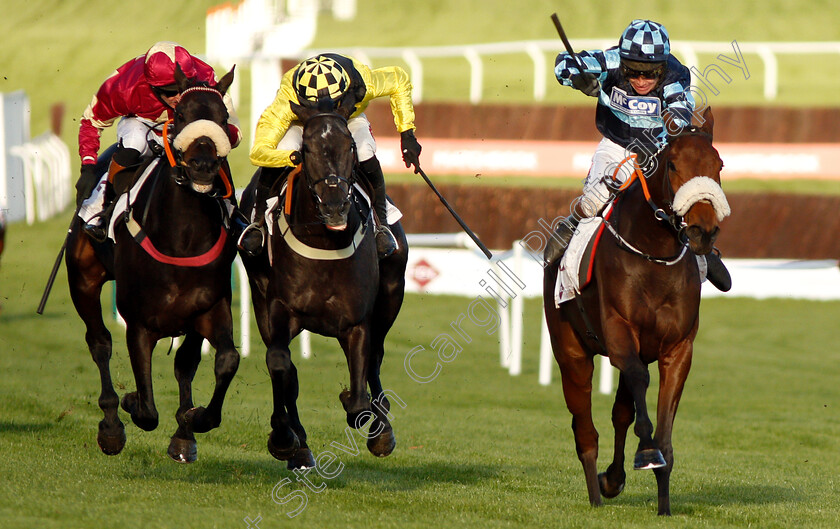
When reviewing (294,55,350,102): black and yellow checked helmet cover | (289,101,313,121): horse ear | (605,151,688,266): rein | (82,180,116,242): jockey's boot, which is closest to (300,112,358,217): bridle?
(289,101,313,121): horse ear

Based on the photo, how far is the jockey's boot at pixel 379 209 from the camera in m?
6.54

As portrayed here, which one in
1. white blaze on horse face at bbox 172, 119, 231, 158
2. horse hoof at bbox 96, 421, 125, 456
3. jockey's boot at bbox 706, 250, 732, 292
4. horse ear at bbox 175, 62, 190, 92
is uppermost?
horse ear at bbox 175, 62, 190, 92

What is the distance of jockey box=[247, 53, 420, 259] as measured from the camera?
6082 millimetres

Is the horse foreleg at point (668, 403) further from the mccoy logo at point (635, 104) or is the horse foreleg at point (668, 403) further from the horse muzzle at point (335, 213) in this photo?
the horse muzzle at point (335, 213)

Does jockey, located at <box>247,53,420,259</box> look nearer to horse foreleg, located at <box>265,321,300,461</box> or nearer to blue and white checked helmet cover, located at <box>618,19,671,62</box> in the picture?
horse foreleg, located at <box>265,321,300,461</box>

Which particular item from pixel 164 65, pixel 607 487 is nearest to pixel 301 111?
pixel 164 65

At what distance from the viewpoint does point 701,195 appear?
5434mm

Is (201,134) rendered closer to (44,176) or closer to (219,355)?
(219,355)

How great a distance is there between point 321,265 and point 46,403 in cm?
410

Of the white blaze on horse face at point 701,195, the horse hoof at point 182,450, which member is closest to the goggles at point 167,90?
the horse hoof at point 182,450

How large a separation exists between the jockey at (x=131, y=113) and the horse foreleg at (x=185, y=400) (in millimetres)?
859

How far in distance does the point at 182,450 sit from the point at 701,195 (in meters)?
3.29

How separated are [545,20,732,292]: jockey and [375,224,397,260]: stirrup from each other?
93cm

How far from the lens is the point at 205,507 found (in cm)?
572
